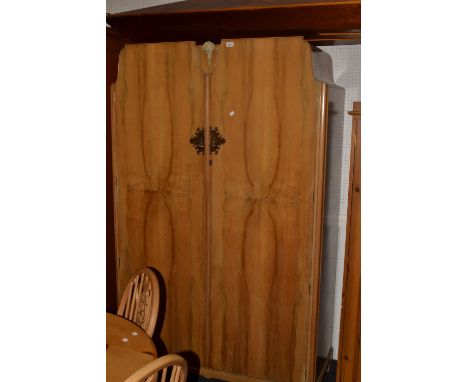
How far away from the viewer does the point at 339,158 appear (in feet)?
8.79

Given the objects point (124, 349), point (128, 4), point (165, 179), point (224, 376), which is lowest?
point (224, 376)

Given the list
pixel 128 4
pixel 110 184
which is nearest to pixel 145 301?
pixel 110 184

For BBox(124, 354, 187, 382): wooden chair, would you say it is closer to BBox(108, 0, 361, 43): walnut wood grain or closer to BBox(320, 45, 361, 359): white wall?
BBox(320, 45, 361, 359): white wall

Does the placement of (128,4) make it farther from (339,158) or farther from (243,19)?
(339,158)

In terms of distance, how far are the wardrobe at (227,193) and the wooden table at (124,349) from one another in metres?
0.78

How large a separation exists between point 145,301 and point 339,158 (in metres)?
1.43

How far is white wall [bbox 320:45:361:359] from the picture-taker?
253 centimetres

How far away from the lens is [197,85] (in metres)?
2.34

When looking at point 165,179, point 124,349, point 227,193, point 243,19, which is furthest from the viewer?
point 165,179
